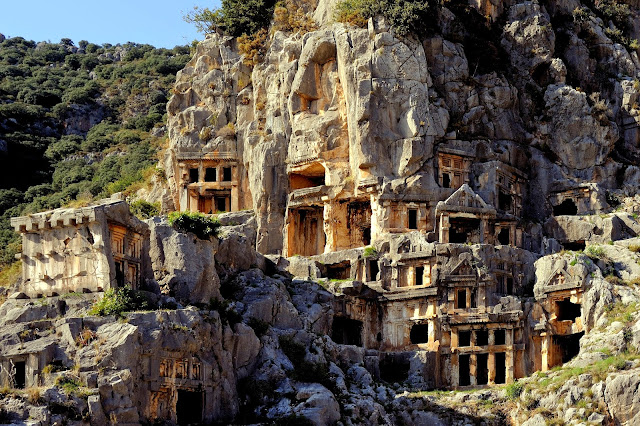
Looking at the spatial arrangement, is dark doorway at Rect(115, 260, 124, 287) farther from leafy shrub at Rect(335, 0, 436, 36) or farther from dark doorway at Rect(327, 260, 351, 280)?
leafy shrub at Rect(335, 0, 436, 36)

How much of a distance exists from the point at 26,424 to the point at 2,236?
4472 centimetres

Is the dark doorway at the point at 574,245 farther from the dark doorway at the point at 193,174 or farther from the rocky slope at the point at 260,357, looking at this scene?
the dark doorway at the point at 193,174

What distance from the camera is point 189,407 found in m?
47.8

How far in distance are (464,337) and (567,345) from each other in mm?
5903

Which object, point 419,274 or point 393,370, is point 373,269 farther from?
point 393,370

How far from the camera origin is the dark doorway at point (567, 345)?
202 feet

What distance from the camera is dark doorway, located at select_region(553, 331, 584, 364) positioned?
202 feet

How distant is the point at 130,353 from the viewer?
44219mm

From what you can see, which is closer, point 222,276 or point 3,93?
point 222,276

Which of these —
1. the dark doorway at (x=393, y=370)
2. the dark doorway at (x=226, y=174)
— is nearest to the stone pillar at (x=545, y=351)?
the dark doorway at (x=393, y=370)

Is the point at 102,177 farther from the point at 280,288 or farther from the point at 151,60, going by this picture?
the point at 280,288

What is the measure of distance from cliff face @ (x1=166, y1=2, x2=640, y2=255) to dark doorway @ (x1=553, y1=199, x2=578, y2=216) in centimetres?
54

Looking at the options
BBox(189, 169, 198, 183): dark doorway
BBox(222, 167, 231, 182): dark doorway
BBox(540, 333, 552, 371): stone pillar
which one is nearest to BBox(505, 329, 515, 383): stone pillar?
BBox(540, 333, 552, 371): stone pillar

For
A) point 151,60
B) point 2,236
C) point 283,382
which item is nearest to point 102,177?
point 2,236
